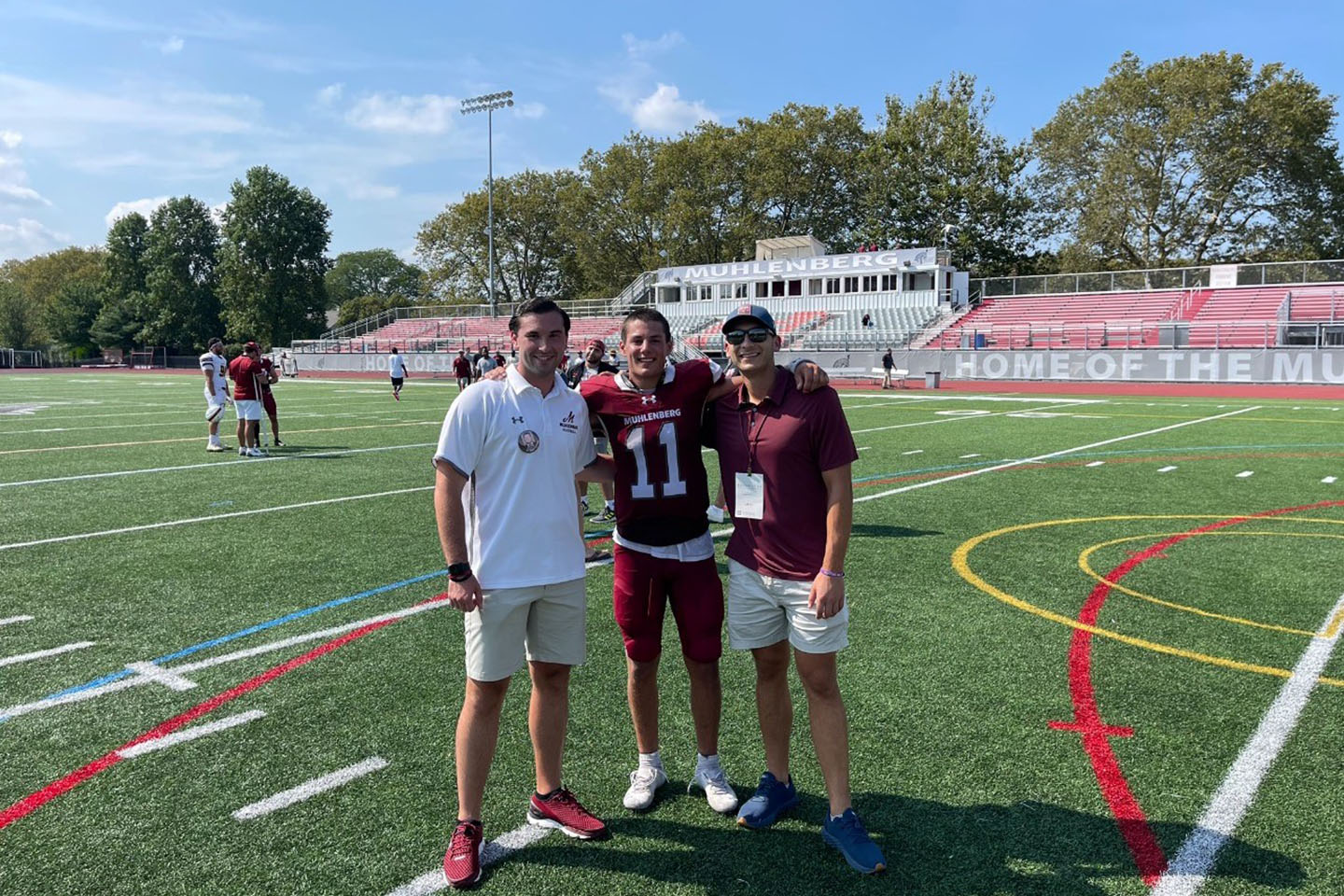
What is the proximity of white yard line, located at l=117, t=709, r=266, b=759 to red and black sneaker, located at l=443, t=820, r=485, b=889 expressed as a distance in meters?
1.74

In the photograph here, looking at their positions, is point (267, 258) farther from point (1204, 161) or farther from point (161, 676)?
point (161, 676)

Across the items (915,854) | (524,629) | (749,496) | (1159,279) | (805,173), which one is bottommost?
(915,854)

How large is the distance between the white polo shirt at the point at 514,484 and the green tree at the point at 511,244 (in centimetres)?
7268

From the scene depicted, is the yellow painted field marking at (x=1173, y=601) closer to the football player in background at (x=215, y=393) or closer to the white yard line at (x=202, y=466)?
the white yard line at (x=202, y=466)

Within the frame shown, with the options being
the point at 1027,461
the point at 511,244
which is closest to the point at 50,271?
the point at 511,244

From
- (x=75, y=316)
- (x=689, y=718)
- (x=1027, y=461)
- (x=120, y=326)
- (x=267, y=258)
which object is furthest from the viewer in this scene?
(x=75, y=316)

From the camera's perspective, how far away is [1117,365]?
3331cm

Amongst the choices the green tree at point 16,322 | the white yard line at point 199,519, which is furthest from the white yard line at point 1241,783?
the green tree at point 16,322

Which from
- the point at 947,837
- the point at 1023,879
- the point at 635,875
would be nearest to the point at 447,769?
the point at 635,875

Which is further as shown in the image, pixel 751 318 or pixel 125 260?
pixel 125 260

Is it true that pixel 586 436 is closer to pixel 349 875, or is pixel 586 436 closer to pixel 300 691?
pixel 349 875

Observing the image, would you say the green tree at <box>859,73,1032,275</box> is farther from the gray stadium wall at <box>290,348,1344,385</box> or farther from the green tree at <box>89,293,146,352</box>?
the green tree at <box>89,293,146,352</box>

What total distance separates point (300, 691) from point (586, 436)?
8.12 feet

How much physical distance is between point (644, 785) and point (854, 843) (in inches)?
34.9
